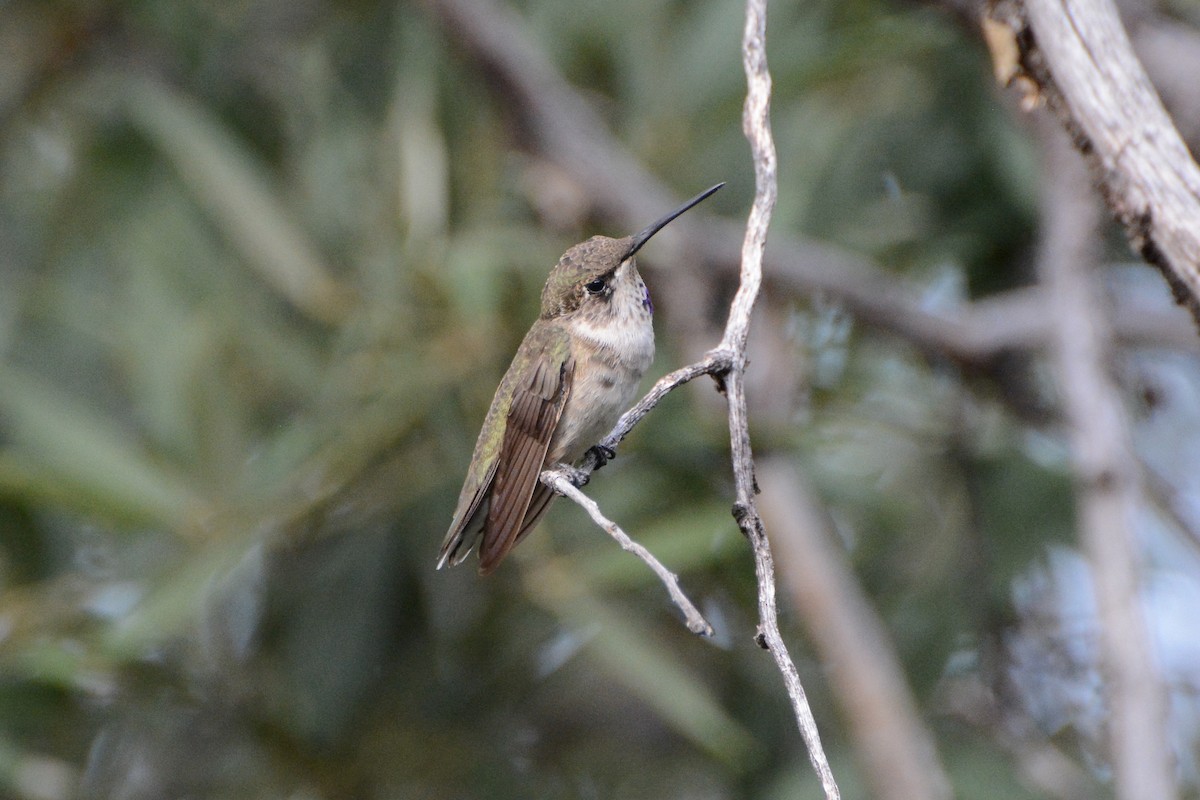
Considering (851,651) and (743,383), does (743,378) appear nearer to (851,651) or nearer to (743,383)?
(743,383)

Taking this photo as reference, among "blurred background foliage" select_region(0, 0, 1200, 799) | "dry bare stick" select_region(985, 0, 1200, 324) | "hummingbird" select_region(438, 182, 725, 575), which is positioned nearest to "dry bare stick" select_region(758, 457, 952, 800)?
"blurred background foliage" select_region(0, 0, 1200, 799)

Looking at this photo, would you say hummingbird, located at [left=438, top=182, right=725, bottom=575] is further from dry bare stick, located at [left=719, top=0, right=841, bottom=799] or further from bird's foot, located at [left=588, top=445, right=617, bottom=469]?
dry bare stick, located at [left=719, top=0, right=841, bottom=799]

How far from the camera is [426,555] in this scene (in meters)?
3.40

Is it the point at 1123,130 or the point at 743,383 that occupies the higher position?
the point at 1123,130

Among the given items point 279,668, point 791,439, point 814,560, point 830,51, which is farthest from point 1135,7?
point 279,668

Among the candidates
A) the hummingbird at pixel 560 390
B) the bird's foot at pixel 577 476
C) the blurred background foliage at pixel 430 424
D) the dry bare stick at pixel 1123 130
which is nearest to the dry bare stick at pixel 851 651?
the blurred background foliage at pixel 430 424

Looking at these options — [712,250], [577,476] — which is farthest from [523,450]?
[712,250]

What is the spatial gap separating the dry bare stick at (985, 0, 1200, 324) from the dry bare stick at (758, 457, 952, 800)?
1.76 meters

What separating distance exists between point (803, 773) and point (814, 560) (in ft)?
1.91

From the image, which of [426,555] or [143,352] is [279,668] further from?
[143,352]

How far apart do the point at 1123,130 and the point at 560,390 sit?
1093mm

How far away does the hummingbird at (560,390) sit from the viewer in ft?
6.72

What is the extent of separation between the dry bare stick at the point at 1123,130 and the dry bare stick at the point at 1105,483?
27.7 inches

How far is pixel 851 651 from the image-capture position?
3.06 meters
